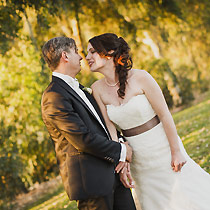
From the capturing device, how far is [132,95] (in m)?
3.29

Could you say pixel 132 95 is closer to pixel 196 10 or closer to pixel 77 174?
pixel 77 174

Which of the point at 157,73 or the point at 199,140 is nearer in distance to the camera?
the point at 199,140

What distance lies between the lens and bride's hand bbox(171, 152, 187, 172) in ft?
10.7

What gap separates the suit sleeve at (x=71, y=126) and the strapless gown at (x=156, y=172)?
605mm

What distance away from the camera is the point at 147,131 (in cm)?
334

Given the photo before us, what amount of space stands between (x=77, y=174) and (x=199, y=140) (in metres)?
5.53

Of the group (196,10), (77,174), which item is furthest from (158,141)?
(196,10)

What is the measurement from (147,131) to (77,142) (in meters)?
0.94

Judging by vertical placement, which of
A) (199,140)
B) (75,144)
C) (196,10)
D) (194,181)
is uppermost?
(196,10)

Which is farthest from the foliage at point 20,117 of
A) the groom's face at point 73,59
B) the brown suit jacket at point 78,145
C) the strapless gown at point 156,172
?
the brown suit jacket at point 78,145

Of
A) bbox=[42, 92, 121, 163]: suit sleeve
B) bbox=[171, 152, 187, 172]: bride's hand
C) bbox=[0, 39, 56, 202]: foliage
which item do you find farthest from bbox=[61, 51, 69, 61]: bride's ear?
bbox=[0, 39, 56, 202]: foliage

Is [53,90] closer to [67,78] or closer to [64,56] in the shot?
[67,78]

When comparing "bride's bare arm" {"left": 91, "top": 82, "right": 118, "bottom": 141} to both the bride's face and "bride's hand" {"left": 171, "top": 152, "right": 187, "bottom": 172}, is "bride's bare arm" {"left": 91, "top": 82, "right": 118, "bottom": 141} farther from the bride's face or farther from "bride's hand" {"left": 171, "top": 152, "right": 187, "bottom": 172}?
"bride's hand" {"left": 171, "top": 152, "right": 187, "bottom": 172}

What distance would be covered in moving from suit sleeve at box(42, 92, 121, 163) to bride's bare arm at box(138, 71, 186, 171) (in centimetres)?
72
